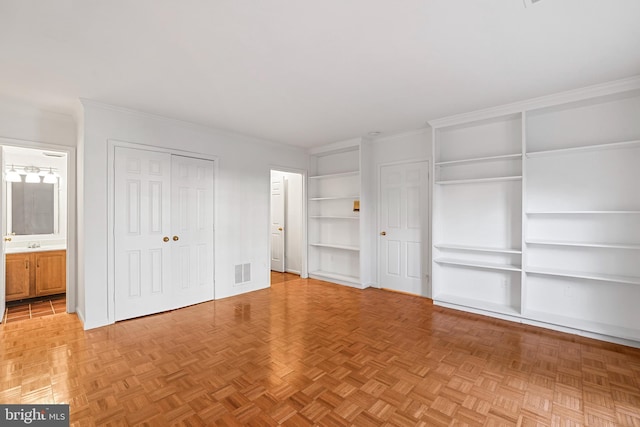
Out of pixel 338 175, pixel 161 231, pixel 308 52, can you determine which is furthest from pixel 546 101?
pixel 161 231

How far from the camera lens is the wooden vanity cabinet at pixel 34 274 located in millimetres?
4355

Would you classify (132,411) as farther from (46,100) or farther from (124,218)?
(46,100)

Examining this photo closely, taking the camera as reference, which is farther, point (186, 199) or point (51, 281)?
point (51, 281)

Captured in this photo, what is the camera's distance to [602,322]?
327cm

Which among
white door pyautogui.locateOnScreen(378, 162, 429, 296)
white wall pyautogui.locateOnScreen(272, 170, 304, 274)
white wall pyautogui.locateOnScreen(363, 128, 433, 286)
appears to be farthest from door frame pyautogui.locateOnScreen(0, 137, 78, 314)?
white door pyautogui.locateOnScreen(378, 162, 429, 296)

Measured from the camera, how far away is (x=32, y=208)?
4863 millimetres

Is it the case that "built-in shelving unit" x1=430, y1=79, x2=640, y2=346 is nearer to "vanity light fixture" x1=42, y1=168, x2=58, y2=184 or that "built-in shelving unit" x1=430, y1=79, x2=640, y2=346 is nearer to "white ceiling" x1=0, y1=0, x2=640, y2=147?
"white ceiling" x1=0, y1=0, x2=640, y2=147

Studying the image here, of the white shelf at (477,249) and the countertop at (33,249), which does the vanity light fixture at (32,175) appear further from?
the white shelf at (477,249)

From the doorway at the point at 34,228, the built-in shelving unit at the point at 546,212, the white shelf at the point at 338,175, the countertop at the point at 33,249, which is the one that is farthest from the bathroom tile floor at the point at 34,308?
the built-in shelving unit at the point at 546,212

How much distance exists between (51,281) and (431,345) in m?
5.51

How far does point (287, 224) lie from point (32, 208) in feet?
14.3

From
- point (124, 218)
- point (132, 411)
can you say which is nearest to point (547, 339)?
point (132, 411)

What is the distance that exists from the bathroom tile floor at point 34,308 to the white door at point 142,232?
49.8 inches

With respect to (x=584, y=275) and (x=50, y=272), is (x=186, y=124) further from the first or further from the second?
(x=584, y=275)
